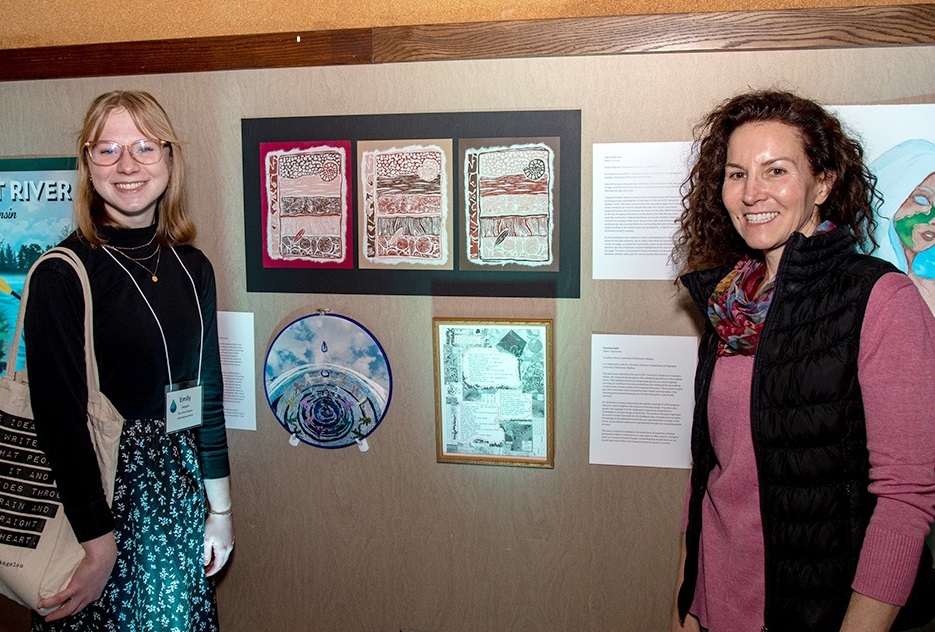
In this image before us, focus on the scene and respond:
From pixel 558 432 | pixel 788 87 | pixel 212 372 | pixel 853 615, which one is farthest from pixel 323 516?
pixel 788 87

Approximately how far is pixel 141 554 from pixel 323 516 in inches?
21.0

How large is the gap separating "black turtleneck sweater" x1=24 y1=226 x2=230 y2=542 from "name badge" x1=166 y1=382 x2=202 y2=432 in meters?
0.02

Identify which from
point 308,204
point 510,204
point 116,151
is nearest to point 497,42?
point 510,204

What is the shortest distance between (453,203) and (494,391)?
0.47 m

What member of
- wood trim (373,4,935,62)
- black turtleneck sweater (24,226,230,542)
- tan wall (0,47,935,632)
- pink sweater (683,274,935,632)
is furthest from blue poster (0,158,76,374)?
Answer: pink sweater (683,274,935,632)

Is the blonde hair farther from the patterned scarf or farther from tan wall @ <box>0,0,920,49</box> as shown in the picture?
the patterned scarf

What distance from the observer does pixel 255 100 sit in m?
1.91

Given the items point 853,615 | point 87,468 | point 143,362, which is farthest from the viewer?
point 143,362

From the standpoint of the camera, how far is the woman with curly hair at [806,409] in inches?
45.4

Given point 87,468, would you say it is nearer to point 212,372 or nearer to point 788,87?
point 212,372

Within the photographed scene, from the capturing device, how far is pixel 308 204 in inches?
75.3

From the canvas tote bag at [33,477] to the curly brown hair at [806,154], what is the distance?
1223 millimetres

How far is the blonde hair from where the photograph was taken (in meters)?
1.57

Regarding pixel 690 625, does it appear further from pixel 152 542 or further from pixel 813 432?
pixel 152 542
